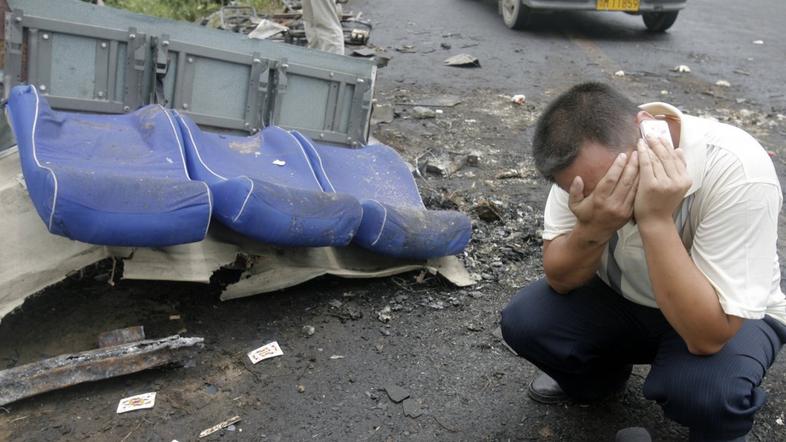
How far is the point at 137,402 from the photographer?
2.77 metres

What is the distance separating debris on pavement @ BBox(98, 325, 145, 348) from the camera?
2.97m

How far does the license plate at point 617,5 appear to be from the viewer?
8.85 meters

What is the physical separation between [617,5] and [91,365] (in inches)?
309

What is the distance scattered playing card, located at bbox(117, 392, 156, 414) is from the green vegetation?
718 centimetres

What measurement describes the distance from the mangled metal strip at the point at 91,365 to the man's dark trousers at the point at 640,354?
129cm

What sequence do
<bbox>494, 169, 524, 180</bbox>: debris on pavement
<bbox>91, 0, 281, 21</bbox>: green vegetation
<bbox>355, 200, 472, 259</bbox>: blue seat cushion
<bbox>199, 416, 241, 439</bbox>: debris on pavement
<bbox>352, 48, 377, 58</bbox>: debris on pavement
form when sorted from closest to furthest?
<bbox>199, 416, 241, 439</bbox>: debris on pavement < <bbox>355, 200, 472, 259</bbox>: blue seat cushion < <bbox>494, 169, 524, 180</bbox>: debris on pavement < <bbox>352, 48, 377, 58</bbox>: debris on pavement < <bbox>91, 0, 281, 21</bbox>: green vegetation

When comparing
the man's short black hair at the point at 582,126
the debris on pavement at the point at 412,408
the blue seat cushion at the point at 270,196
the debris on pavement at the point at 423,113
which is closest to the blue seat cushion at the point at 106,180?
the blue seat cushion at the point at 270,196

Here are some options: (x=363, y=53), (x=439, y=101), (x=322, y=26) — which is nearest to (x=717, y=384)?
(x=439, y=101)

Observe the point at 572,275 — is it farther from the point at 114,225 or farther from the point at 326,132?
the point at 326,132

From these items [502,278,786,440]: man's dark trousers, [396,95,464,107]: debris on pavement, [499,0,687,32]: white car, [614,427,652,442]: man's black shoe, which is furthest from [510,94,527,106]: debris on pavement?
[614,427,652,442]: man's black shoe

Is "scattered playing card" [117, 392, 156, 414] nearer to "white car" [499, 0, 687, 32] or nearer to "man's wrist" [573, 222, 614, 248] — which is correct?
"man's wrist" [573, 222, 614, 248]

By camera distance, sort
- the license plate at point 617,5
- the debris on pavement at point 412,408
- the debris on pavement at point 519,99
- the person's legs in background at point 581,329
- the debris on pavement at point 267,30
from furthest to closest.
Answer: the license plate at point 617,5 < the debris on pavement at point 267,30 < the debris on pavement at point 519,99 < the debris on pavement at point 412,408 < the person's legs in background at point 581,329

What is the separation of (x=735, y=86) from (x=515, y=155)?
338cm

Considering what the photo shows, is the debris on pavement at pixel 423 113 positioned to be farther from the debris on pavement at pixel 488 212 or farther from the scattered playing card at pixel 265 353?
the scattered playing card at pixel 265 353
